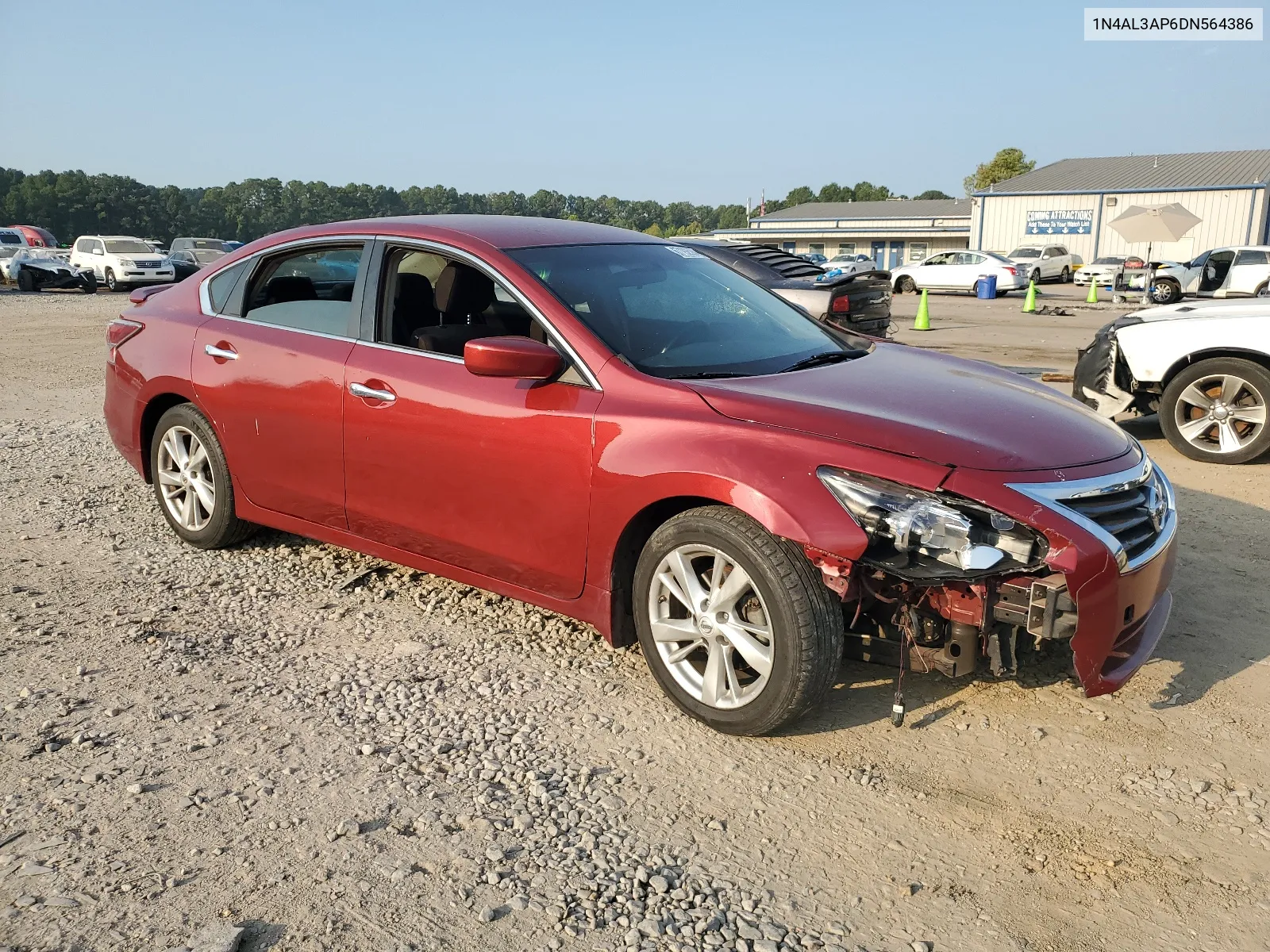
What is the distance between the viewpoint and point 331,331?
458 cm

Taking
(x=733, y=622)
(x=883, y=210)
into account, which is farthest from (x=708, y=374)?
(x=883, y=210)

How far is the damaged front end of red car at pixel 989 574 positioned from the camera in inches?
123

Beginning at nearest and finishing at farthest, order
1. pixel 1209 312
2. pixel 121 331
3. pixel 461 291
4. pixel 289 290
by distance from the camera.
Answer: pixel 461 291
pixel 289 290
pixel 121 331
pixel 1209 312

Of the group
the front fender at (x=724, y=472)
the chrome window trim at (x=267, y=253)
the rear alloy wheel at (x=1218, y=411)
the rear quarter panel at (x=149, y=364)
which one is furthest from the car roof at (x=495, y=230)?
the rear alloy wheel at (x=1218, y=411)

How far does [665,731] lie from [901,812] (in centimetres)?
85

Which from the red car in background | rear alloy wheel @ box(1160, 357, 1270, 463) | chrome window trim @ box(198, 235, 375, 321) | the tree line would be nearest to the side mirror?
chrome window trim @ box(198, 235, 375, 321)

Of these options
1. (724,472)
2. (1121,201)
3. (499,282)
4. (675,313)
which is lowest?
(724,472)

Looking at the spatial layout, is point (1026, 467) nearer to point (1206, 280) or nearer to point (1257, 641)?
point (1257, 641)

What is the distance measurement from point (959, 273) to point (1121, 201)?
2401cm

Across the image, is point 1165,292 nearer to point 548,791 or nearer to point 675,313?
point 675,313

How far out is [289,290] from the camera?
4914 millimetres

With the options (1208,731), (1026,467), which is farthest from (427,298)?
(1208,731)

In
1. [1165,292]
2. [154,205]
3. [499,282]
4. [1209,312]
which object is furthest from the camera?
[154,205]

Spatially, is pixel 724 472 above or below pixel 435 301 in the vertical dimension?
below
